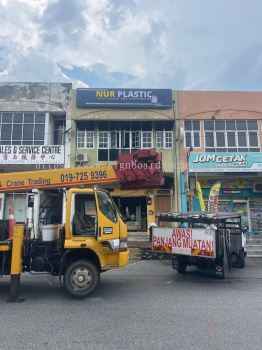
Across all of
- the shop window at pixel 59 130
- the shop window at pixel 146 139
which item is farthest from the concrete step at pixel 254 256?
the shop window at pixel 59 130

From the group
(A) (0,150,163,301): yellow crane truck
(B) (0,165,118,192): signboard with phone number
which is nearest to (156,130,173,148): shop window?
(A) (0,150,163,301): yellow crane truck

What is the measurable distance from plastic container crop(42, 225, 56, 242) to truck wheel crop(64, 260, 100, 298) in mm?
936

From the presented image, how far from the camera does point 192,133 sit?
21.2 metres

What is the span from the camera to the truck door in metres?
7.40

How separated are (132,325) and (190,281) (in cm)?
429

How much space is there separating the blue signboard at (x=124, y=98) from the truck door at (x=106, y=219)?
1417 cm

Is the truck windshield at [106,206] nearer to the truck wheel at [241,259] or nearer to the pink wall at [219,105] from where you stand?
the truck wheel at [241,259]

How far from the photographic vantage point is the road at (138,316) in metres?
4.82

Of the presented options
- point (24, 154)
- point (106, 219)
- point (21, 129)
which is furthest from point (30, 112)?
point (106, 219)

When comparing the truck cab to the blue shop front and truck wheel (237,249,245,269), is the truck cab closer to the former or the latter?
truck wheel (237,249,245,269)

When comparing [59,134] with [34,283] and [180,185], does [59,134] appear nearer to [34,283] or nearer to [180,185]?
[180,185]

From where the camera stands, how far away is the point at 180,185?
2052 centimetres

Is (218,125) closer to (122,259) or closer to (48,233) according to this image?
(122,259)

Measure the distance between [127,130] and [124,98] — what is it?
7.38ft
